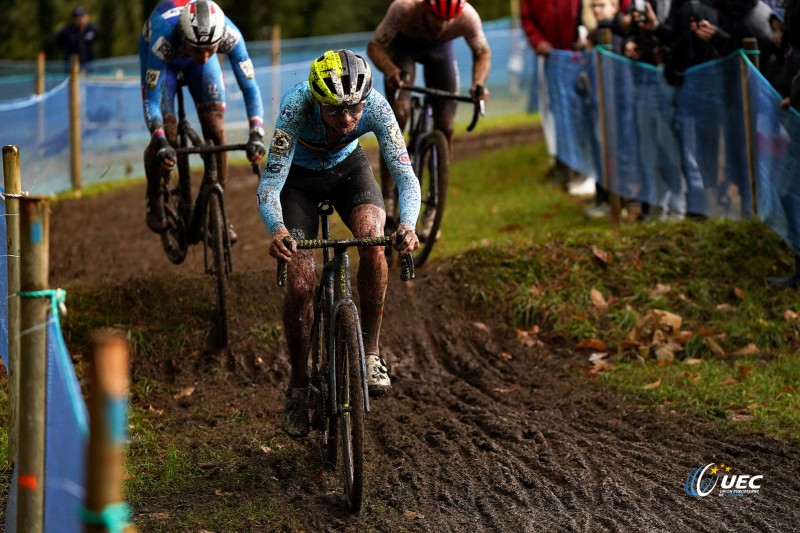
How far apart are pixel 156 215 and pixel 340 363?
13.2 feet

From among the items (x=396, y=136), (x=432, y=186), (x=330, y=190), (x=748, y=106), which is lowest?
(x=432, y=186)

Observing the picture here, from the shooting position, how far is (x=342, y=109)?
5.79 meters

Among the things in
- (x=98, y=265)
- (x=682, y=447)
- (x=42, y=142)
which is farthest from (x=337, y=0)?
(x=682, y=447)

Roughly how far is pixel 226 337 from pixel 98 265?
152 inches

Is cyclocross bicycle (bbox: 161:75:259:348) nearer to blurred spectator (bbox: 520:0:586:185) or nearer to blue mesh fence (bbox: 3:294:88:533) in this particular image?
blue mesh fence (bbox: 3:294:88:533)

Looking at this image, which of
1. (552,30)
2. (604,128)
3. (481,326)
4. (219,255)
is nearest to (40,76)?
(552,30)

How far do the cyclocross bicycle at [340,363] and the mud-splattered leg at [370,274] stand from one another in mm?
200

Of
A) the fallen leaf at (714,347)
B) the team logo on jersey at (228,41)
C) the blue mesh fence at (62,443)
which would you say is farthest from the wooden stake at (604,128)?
the blue mesh fence at (62,443)

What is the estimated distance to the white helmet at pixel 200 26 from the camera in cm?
801

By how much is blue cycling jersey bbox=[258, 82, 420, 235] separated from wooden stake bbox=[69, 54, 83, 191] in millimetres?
11231

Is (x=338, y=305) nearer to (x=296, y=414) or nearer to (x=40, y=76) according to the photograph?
(x=296, y=414)

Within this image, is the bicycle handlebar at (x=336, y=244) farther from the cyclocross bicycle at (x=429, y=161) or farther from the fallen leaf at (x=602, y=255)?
the fallen leaf at (x=602, y=255)

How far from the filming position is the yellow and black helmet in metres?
5.69

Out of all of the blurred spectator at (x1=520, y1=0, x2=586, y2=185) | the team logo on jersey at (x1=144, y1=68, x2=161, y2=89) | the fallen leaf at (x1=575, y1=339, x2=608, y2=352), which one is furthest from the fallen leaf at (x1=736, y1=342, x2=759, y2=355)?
the blurred spectator at (x1=520, y1=0, x2=586, y2=185)
